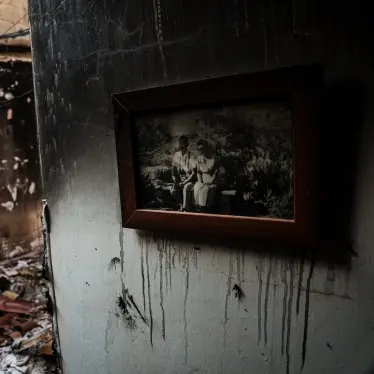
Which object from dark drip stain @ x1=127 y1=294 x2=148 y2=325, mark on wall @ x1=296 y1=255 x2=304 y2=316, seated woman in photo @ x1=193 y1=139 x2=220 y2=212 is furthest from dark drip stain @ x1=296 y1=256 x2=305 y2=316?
dark drip stain @ x1=127 y1=294 x2=148 y2=325

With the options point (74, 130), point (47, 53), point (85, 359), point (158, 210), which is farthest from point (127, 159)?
point (85, 359)

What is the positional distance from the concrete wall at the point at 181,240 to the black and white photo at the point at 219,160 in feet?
0.33

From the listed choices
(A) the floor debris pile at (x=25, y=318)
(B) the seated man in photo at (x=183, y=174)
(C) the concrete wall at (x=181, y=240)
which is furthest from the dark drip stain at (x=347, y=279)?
(A) the floor debris pile at (x=25, y=318)

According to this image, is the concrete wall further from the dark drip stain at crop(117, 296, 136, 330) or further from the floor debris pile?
the floor debris pile

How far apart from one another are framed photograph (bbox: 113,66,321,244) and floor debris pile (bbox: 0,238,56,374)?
28.9 inches

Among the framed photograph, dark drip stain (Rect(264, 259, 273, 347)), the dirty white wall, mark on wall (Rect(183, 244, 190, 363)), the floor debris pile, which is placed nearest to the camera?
the framed photograph

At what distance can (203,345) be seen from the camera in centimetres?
97

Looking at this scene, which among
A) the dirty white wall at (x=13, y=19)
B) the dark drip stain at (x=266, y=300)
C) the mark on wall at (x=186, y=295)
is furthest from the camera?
the dirty white wall at (x=13, y=19)

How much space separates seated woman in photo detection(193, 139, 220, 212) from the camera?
0.84 metres

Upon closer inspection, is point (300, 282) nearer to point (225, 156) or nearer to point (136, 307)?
point (225, 156)

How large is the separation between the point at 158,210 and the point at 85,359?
2.30 feet

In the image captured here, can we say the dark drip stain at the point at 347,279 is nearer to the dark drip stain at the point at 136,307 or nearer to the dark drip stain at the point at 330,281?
the dark drip stain at the point at 330,281

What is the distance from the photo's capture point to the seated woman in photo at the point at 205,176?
0.84 meters

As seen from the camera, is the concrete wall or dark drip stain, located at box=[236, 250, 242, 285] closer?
the concrete wall
